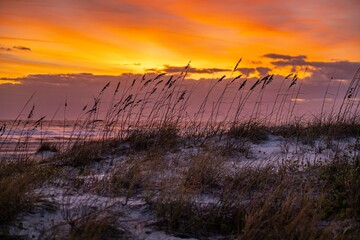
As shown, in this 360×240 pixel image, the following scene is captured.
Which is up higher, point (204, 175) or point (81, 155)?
point (204, 175)

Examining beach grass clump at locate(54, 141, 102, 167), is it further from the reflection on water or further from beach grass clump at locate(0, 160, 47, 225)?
beach grass clump at locate(0, 160, 47, 225)

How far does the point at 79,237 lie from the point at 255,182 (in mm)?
2308

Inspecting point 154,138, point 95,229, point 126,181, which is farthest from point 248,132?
point 95,229

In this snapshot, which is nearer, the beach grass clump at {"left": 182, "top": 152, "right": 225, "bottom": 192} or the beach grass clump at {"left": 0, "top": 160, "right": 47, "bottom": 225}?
the beach grass clump at {"left": 0, "top": 160, "right": 47, "bottom": 225}

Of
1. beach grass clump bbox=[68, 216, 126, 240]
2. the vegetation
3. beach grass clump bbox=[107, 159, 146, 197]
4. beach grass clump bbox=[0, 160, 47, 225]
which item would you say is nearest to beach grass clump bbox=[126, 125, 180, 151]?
the vegetation

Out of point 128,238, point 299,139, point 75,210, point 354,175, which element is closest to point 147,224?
point 128,238

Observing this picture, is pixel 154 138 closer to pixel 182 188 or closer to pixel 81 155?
pixel 81 155

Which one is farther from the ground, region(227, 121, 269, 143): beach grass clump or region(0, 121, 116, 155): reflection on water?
region(227, 121, 269, 143): beach grass clump

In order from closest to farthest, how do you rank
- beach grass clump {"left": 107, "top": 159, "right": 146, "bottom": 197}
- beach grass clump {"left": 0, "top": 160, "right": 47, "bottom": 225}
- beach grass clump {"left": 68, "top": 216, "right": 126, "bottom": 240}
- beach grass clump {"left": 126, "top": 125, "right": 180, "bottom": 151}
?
beach grass clump {"left": 68, "top": 216, "right": 126, "bottom": 240}
beach grass clump {"left": 0, "top": 160, "right": 47, "bottom": 225}
beach grass clump {"left": 107, "top": 159, "right": 146, "bottom": 197}
beach grass clump {"left": 126, "top": 125, "right": 180, "bottom": 151}

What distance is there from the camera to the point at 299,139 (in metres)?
7.88

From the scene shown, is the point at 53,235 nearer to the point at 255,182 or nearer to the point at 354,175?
the point at 255,182

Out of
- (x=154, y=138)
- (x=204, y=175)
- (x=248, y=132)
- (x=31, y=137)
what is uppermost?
(x=248, y=132)

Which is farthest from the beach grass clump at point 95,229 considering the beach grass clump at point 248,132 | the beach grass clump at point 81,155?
the beach grass clump at point 248,132

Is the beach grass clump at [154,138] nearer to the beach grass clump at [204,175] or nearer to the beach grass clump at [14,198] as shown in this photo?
the beach grass clump at [204,175]
